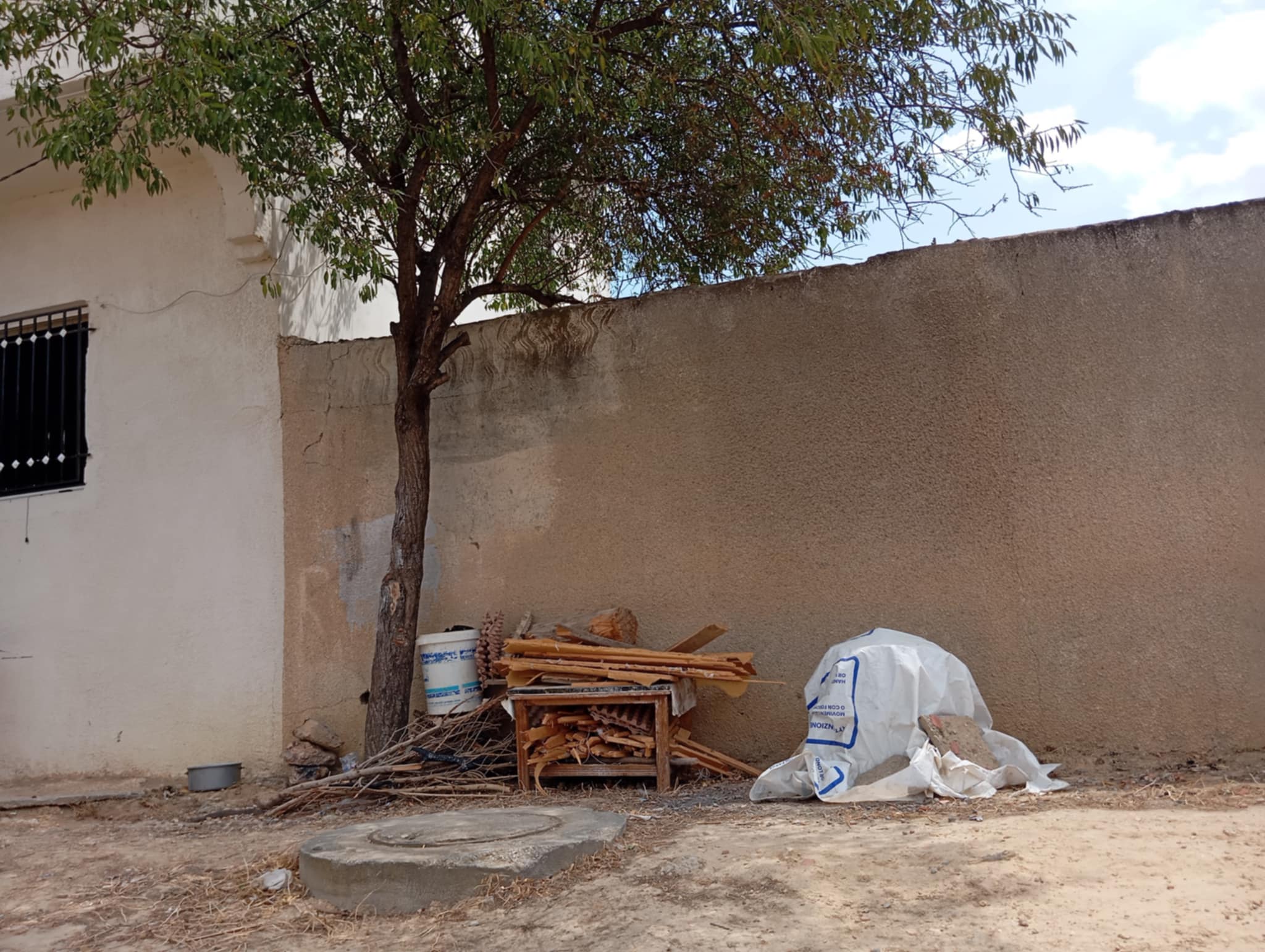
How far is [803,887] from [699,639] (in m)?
2.39

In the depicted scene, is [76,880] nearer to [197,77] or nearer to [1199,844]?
[197,77]

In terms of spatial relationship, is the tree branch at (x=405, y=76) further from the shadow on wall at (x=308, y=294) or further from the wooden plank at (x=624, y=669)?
the wooden plank at (x=624, y=669)

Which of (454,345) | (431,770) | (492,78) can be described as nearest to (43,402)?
(454,345)

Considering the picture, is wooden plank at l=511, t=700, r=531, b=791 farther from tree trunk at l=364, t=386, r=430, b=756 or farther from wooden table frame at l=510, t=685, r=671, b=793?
tree trunk at l=364, t=386, r=430, b=756

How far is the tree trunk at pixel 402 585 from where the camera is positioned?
5879 mm

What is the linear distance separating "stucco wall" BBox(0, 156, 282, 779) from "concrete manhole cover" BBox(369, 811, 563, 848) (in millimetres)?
2861

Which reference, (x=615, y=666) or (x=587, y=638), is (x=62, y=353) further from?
(x=615, y=666)

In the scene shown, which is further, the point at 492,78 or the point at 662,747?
the point at 492,78

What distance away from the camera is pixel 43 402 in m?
7.70

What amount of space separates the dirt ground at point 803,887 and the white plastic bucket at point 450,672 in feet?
3.90

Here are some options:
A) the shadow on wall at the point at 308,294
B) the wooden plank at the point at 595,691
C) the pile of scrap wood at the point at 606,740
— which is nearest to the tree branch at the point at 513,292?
the shadow on wall at the point at 308,294

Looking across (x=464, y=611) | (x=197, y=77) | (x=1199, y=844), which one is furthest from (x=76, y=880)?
(x=1199, y=844)

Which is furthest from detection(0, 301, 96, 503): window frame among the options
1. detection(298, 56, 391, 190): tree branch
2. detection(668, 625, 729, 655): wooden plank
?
detection(668, 625, 729, 655): wooden plank

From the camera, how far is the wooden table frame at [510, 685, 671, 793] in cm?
518
